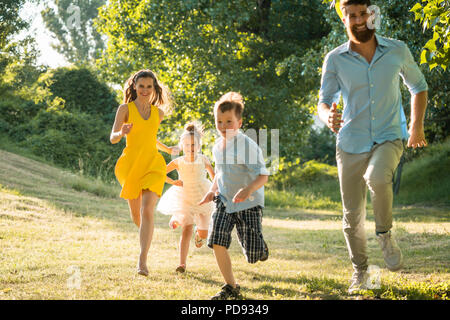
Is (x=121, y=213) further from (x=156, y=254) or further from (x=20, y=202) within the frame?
(x=156, y=254)

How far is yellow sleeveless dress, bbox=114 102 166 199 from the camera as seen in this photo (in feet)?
18.4

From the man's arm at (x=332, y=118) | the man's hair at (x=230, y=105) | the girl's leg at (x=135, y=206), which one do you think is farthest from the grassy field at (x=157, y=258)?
the man's hair at (x=230, y=105)

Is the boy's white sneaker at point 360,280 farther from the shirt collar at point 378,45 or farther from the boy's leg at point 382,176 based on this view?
the shirt collar at point 378,45

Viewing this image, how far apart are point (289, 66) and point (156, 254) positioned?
25.7 ft

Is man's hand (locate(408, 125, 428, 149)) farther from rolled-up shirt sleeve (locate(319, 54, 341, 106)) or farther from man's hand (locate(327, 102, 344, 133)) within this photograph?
rolled-up shirt sleeve (locate(319, 54, 341, 106))

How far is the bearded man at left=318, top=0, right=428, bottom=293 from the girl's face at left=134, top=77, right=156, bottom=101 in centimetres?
210

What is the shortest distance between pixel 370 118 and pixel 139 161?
2.46 metres

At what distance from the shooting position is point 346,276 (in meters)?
5.41

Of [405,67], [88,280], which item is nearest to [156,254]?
[88,280]

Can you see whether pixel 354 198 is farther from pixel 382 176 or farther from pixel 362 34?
pixel 362 34

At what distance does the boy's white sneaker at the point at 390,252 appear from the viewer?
4004 mm

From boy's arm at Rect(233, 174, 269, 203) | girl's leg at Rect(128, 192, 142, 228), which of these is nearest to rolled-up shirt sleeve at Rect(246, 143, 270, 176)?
boy's arm at Rect(233, 174, 269, 203)

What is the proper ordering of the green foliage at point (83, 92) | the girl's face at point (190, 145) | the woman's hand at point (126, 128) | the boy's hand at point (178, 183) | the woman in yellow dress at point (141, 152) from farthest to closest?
the green foliage at point (83, 92) → the girl's face at point (190, 145) → the boy's hand at point (178, 183) → the woman in yellow dress at point (141, 152) → the woman's hand at point (126, 128)

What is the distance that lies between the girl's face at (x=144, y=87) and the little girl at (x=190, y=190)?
1.94 feet
